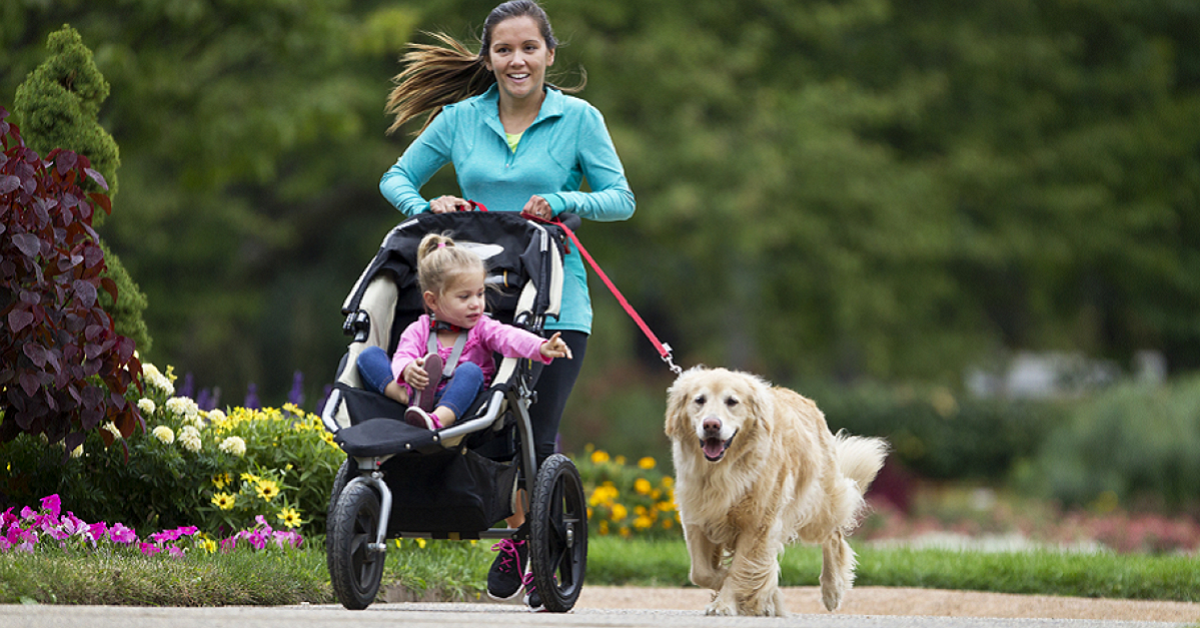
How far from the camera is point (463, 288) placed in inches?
201

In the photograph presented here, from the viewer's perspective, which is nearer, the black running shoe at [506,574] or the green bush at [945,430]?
the black running shoe at [506,574]

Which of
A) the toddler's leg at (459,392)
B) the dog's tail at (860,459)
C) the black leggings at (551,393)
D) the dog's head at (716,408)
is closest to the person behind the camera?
the toddler's leg at (459,392)

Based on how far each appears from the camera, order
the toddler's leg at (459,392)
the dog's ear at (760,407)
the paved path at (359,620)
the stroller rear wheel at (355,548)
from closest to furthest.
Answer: the paved path at (359,620), the stroller rear wheel at (355,548), the toddler's leg at (459,392), the dog's ear at (760,407)

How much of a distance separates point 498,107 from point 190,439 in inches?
79.6

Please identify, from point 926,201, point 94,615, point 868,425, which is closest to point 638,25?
point 926,201

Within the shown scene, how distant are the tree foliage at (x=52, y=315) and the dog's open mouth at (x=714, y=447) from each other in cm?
231

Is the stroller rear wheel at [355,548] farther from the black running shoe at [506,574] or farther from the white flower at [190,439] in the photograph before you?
the white flower at [190,439]

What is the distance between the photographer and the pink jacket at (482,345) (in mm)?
5023

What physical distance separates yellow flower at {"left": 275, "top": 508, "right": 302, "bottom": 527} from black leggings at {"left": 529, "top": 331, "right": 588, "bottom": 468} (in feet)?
4.41

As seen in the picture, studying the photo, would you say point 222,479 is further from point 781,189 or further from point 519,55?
point 781,189

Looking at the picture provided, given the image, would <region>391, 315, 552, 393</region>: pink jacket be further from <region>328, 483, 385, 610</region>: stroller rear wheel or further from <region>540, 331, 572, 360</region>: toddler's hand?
<region>328, 483, 385, 610</region>: stroller rear wheel

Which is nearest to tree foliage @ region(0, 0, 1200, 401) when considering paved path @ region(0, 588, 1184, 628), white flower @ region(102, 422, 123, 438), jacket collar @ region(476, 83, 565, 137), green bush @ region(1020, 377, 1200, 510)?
green bush @ region(1020, 377, 1200, 510)

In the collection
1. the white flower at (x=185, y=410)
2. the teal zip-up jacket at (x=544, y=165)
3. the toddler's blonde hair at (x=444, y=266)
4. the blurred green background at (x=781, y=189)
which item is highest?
the blurred green background at (x=781, y=189)

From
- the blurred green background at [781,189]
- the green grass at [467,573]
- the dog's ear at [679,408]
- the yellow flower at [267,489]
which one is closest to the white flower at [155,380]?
the yellow flower at [267,489]
